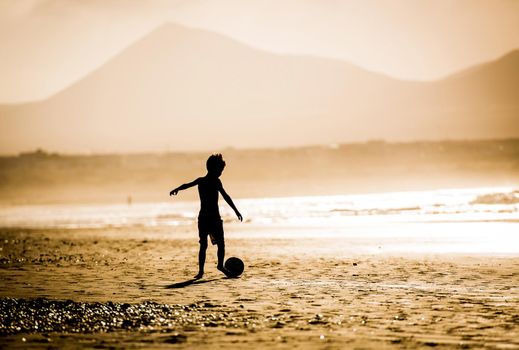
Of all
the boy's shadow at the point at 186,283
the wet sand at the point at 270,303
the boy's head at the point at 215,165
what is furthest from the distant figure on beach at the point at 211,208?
the wet sand at the point at 270,303

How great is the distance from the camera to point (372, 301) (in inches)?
382

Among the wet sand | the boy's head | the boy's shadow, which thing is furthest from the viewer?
the boy's head

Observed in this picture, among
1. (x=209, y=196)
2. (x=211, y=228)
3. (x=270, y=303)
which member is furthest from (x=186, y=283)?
(x=270, y=303)

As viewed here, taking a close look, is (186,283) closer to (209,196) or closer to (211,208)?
(211,208)

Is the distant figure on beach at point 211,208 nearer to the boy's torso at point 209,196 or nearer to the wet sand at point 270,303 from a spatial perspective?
the boy's torso at point 209,196

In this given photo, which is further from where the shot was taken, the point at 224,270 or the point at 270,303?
the point at 224,270

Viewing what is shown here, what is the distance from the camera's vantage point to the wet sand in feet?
24.2

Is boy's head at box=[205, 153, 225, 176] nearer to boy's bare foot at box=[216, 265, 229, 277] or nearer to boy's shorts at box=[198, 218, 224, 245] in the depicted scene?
boy's shorts at box=[198, 218, 224, 245]

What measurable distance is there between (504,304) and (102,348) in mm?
5496

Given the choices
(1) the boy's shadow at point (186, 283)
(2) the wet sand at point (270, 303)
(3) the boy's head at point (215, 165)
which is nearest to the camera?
(2) the wet sand at point (270, 303)

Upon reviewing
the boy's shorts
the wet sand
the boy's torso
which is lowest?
the wet sand

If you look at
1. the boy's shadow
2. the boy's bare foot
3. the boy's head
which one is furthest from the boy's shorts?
the boy's head

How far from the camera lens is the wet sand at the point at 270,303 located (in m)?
7.36

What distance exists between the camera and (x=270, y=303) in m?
9.66
